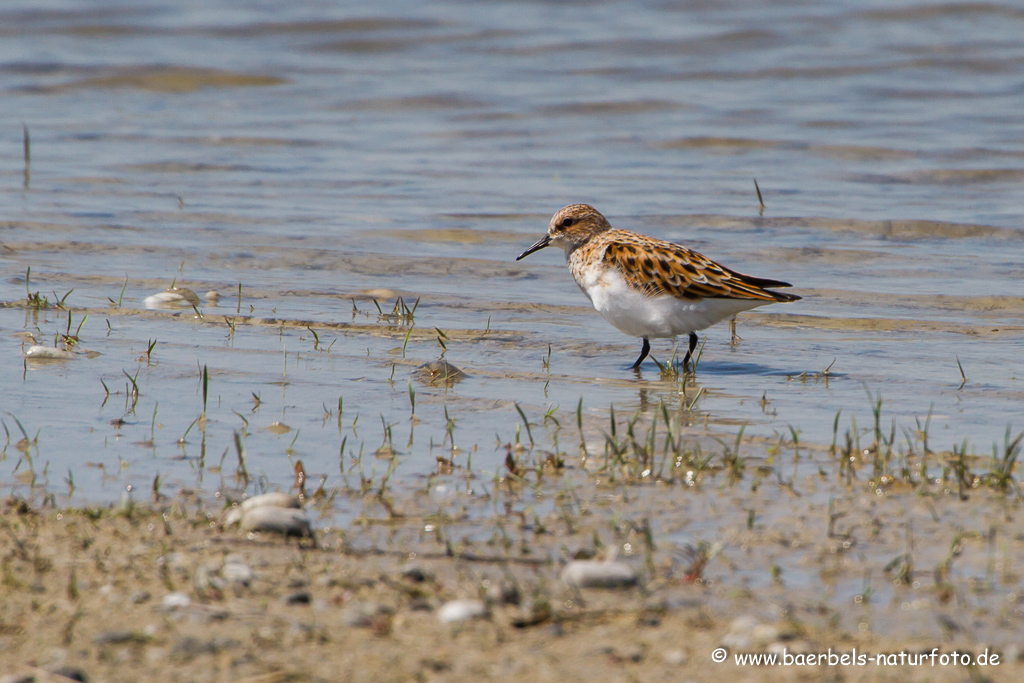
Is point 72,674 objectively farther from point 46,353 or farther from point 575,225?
point 575,225

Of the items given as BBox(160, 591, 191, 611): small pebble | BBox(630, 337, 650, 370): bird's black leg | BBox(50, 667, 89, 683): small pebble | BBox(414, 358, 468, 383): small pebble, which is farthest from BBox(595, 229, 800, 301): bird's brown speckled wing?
BBox(50, 667, 89, 683): small pebble

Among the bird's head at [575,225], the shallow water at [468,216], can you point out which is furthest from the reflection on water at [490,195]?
the bird's head at [575,225]

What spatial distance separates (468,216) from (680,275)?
16.7 feet

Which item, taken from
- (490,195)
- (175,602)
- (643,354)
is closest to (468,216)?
(490,195)

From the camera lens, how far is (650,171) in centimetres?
1449

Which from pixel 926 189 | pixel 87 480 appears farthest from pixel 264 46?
pixel 87 480

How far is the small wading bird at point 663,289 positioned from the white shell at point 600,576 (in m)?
3.44

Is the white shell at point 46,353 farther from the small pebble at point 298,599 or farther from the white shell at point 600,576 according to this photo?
the white shell at point 600,576

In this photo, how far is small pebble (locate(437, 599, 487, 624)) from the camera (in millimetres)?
3709

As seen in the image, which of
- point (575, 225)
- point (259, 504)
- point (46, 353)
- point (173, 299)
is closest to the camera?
point (259, 504)

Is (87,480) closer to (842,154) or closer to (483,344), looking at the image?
(483,344)

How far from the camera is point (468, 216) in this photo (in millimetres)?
12289

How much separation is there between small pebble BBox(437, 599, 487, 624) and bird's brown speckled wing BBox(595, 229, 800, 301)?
157 inches

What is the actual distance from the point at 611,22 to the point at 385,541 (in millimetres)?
18823
